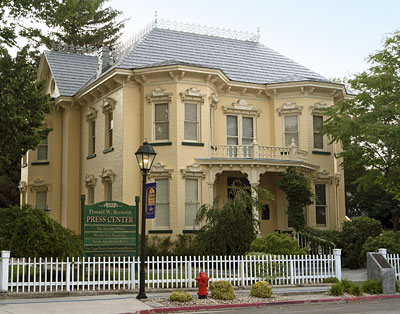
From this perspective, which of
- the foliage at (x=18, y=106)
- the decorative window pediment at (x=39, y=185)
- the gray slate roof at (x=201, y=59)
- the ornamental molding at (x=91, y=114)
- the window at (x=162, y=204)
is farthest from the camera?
A: the decorative window pediment at (x=39, y=185)

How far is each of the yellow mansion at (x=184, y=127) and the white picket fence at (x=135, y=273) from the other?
18.0ft

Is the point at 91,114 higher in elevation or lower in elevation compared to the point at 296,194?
higher

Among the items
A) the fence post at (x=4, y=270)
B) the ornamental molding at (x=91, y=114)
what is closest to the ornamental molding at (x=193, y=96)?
the ornamental molding at (x=91, y=114)

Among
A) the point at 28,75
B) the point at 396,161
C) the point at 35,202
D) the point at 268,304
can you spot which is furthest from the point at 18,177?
the point at 268,304

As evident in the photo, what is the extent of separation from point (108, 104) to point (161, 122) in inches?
113

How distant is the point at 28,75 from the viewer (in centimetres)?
2044

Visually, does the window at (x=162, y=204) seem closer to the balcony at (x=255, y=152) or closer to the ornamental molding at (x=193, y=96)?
the balcony at (x=255, y=152)

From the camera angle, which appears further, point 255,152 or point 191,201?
point 255,152

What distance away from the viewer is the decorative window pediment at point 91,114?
27.9 m

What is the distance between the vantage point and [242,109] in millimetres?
27250

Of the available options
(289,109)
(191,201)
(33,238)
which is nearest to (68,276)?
(33,238)

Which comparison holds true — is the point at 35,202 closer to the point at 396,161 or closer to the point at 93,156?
the point at 93,156

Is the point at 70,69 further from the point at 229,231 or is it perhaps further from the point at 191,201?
the point at 229,231

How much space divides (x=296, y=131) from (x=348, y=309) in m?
15.3
